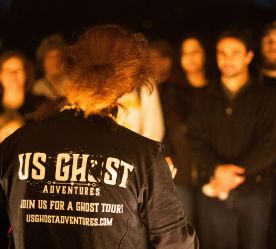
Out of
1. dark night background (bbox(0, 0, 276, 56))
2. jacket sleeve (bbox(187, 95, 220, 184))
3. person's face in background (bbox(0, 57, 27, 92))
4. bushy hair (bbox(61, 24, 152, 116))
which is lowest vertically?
jacket sleeve (bbox(187, 95, 220, 184))

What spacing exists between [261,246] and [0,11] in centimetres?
472

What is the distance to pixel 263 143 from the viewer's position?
3629mm

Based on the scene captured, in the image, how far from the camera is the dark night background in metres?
6.80

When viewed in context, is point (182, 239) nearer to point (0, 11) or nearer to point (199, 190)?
point (199, 190)

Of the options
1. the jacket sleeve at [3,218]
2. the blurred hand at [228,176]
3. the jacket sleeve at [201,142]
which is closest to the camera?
the jacket sleeve at [3,218]

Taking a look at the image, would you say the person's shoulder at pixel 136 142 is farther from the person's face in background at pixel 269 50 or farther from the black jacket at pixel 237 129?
the person's face in background at pixel 269 50

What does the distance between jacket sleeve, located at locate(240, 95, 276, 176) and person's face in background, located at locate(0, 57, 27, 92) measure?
5.61ft

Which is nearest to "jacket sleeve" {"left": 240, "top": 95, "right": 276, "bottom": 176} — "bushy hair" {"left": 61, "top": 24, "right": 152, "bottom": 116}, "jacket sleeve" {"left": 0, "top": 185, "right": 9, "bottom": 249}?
"bushy hair" {"left": 61, "top": 24, "right": 152, "bottom": 116}

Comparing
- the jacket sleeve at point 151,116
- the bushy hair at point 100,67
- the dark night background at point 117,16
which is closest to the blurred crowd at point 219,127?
the jacket sleeve at point 151,116

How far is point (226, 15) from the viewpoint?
683 cm

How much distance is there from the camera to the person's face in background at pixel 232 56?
3.74 meters

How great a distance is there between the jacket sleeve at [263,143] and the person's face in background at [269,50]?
1.08ft

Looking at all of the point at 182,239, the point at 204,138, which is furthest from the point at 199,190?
the point at 182,239

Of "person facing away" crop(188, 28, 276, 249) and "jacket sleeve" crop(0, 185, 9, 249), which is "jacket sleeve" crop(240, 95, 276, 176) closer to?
"person facing away" crop(188, 28, 276, 249)
